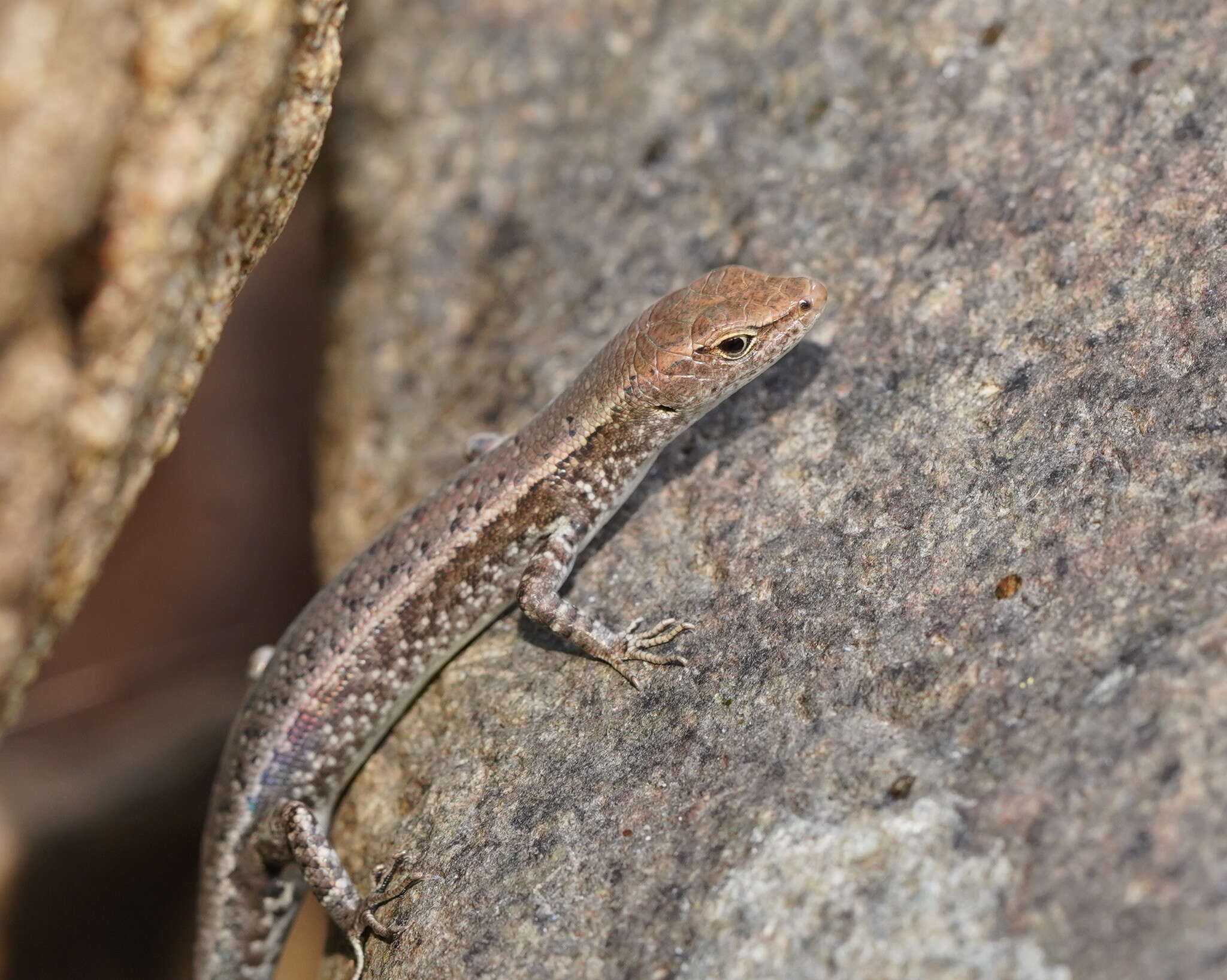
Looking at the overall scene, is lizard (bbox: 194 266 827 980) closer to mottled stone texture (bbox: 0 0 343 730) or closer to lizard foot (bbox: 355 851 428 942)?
lizard foot (bbox: 355 851 428 942)

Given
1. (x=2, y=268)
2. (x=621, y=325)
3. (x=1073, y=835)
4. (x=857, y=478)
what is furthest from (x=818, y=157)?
(x=2, y=268)

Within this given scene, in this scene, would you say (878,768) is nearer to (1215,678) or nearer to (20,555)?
(1215,678)

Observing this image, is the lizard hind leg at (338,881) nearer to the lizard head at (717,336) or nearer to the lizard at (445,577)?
the lizard at (445,577)

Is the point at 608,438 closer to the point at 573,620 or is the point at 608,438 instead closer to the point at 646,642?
the point at 573,620

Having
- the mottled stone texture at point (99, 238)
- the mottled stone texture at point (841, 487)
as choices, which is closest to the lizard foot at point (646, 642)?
the mottled stone texture at point (841, 487)

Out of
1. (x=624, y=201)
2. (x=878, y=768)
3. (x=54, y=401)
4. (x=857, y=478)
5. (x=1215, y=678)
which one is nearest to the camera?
(x=54, y=401)

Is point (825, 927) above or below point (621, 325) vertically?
below

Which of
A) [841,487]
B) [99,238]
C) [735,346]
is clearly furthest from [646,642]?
[99,238]
